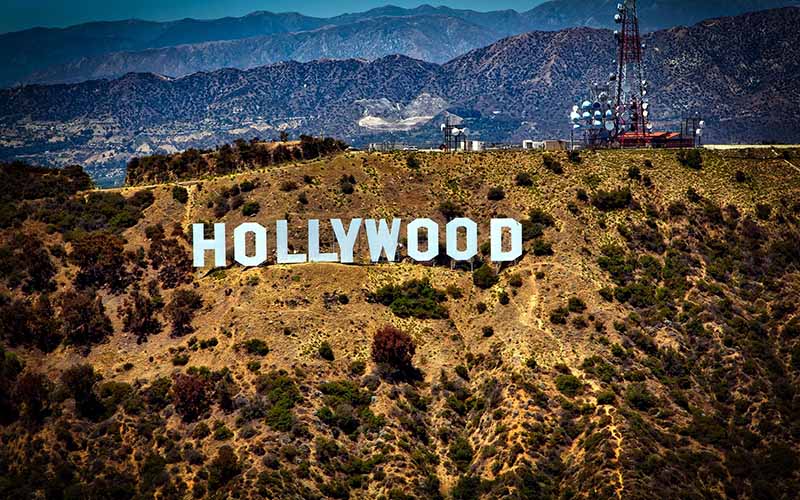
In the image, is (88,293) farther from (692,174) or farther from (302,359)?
(692,174)

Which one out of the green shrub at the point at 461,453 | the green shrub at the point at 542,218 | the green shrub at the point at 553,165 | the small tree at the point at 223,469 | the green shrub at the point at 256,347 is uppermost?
the green shrub at the point at 553,165

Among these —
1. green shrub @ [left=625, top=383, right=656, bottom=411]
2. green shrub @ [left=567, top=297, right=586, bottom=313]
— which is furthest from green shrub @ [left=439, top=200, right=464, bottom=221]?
green shrub @ [left=625, top=383, right=656, bottom=411]

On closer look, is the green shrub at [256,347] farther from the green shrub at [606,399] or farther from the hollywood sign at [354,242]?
the green shrub at [606,399]

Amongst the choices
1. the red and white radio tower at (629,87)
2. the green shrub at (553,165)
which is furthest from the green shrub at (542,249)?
the red and white radio tower at (629,87)

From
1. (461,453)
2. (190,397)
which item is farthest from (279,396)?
(461,453)

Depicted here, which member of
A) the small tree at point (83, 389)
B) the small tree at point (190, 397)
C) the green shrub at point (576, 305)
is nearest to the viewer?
the small tree at point (190, 397)

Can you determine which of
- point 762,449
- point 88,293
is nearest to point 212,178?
point 88,293
